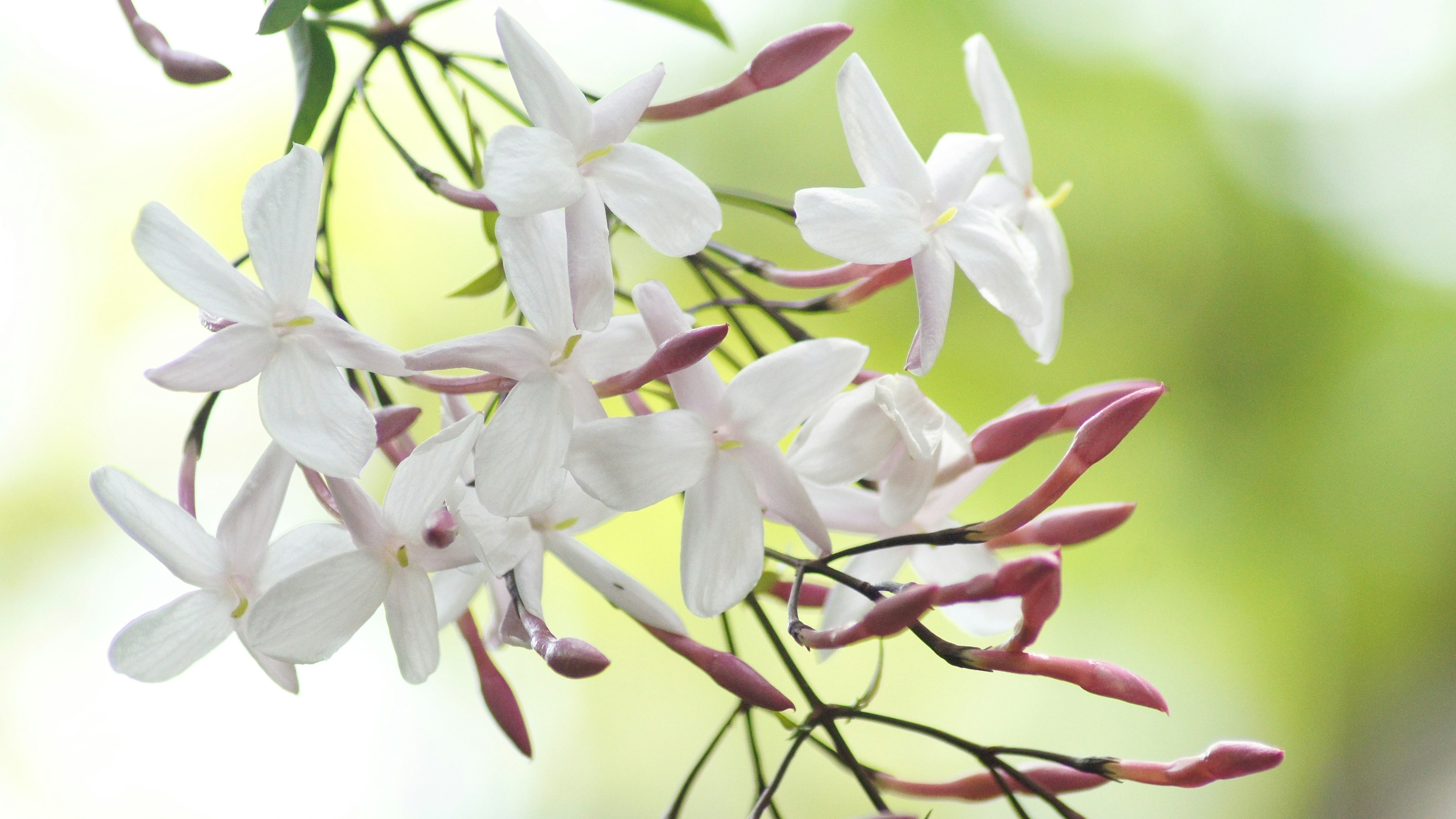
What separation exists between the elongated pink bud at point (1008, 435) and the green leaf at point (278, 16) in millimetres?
298

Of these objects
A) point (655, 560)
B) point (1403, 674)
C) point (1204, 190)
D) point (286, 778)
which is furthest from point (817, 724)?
point (1403, 674)

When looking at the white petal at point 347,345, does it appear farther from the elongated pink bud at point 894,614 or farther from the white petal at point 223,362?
the elongated pink bud at point 894,614

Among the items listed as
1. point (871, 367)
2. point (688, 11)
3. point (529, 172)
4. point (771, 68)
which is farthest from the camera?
point (871, 367)

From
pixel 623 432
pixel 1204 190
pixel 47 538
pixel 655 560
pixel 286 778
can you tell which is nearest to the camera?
pixel 623 432

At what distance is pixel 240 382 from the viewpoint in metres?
0.30

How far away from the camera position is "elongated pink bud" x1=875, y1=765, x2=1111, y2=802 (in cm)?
39

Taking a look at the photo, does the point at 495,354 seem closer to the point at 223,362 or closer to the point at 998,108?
the point at 223,362

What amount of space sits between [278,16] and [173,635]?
0.23 meters

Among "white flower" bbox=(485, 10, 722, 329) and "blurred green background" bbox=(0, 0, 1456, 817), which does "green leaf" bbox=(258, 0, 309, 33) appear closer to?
"white flower" bbox=(485, 10, 722, 329)

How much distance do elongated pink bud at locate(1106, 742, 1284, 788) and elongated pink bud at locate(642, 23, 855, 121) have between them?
30cm

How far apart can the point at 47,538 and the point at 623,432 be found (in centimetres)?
175

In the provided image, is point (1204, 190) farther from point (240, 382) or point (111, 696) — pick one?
point (111, 696)

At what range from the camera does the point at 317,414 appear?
291 millimetres

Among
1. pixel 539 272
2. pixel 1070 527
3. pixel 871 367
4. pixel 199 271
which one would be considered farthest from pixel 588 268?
pixel 871 367
